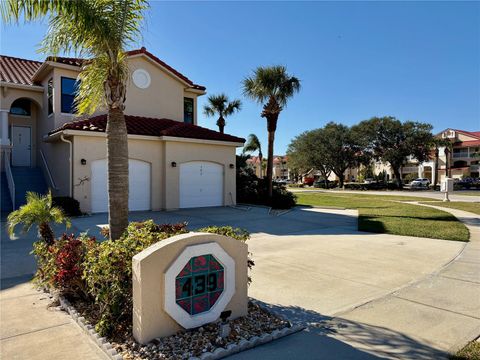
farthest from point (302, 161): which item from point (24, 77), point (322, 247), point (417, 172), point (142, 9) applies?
point (142, 9)

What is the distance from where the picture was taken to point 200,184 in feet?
59.3

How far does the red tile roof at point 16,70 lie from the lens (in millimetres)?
18828

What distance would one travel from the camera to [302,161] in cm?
6006

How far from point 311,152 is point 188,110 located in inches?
1555

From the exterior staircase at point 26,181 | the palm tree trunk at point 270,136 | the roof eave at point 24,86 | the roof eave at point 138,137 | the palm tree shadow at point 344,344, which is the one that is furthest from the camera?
the palm tree trunk at point 270,136

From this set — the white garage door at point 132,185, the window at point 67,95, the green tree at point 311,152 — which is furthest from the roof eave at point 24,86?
the green tree at point 311,152

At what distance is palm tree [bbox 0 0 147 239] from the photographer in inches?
209

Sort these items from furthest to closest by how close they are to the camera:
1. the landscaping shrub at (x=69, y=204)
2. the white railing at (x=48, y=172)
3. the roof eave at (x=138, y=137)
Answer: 1. the white railing at (x=48, y=172)
2. the roof eave at (x=138, y=137)
3. the landscaping shrub at (x=69, y=204)

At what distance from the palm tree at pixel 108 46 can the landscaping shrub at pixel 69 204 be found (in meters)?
8.69

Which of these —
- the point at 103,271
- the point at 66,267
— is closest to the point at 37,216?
the point at 66,267

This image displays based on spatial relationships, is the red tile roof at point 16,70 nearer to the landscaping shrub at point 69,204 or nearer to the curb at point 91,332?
the landscaping shrub at point 69,204

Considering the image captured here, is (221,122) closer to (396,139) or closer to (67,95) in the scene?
(67,95)

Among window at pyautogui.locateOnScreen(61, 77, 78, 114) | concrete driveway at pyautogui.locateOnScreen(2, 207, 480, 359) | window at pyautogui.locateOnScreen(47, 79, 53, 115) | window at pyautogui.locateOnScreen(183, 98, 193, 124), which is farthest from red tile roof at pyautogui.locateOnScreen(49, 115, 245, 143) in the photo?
concrete driveway at pyautogui.locateOnScreen(2, 207, 480, 359)

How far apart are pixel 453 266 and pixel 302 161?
53241mm
